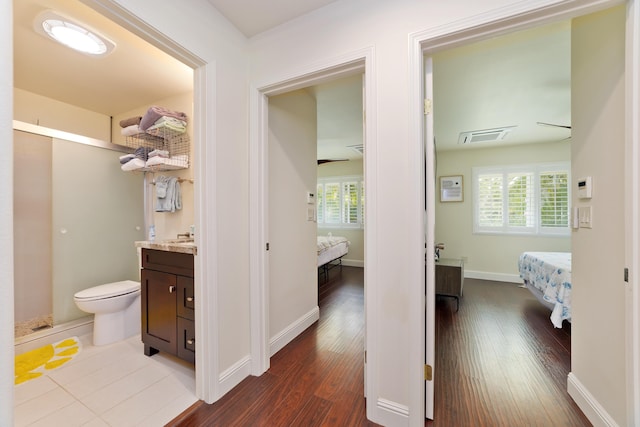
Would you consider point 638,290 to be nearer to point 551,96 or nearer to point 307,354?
point 307,354

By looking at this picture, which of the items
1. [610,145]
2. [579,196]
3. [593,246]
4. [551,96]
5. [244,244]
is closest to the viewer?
[610,145]

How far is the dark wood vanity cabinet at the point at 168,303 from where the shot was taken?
1.80m

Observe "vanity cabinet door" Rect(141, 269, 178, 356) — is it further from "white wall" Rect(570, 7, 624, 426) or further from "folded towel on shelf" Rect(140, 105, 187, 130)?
"white wall" Rect(570, 7, 624, 426)

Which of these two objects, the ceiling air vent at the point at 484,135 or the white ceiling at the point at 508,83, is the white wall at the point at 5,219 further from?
the ceiling air vent at the point at 484,135

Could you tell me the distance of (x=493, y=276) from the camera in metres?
4.55

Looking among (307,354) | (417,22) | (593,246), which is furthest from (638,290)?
(307,354)

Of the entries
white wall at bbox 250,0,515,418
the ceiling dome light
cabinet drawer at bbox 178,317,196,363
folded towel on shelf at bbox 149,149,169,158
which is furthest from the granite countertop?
the ceiling dome light

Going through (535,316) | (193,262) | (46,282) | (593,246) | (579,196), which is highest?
(579,196)

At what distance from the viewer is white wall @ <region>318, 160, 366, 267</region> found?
5664 millimetres

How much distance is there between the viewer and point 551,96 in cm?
271

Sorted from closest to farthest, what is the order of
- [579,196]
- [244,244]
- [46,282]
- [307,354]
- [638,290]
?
[638,290] → [579,196] → [244,244] → [307,354] → [46,282]

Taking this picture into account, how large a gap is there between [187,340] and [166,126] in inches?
73.2

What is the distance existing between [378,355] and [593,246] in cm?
141

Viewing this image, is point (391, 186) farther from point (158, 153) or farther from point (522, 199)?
point (522, 199)
